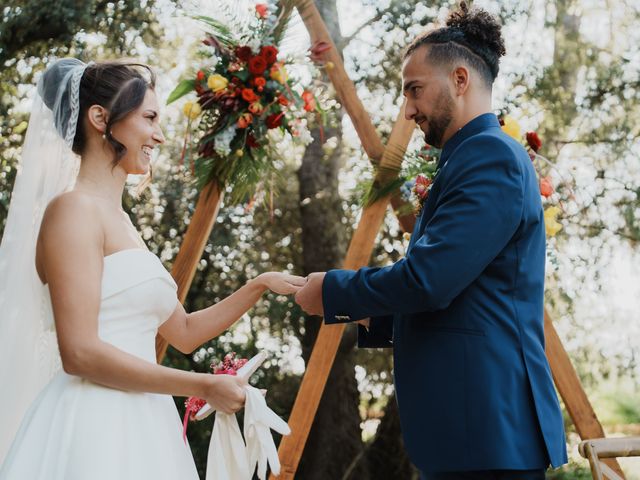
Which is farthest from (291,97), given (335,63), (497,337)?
(497,337)

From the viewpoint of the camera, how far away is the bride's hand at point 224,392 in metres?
2.32

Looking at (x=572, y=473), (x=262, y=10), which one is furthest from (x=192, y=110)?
(x=572, y=473)

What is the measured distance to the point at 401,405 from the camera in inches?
101

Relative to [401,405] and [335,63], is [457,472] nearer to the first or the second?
[401,405]

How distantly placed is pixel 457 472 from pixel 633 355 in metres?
4.66

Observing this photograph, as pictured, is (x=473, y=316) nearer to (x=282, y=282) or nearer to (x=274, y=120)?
(x=282, y=282)

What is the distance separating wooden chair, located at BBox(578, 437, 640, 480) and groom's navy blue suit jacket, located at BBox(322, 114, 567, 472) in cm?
39

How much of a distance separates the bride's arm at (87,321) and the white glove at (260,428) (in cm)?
7

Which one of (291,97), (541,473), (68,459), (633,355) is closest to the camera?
(68,459)

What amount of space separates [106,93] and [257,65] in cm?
153

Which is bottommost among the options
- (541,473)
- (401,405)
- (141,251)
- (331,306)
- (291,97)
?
(541,473)

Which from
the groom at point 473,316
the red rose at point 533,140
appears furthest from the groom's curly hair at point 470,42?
the red rose at point 533,140

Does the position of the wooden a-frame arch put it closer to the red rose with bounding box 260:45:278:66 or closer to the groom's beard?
the red rose with bounding box 260:45:278:66

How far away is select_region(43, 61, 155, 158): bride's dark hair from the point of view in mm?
2572
